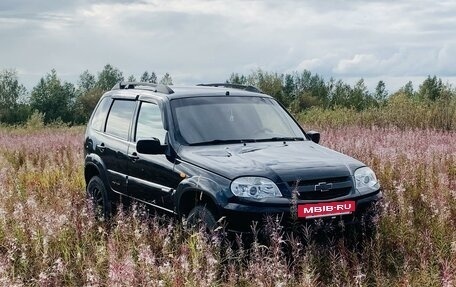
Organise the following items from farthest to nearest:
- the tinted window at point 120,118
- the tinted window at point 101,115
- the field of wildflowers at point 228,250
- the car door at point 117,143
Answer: the tinted window at point 101,115, the tinted window at point 120,118, the car door at point 117,143, the field of wildflowers at point 228,250

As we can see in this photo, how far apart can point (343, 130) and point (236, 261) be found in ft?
41.1

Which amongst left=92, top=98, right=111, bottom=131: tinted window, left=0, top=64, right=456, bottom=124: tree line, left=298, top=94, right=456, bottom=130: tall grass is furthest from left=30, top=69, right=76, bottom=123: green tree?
left=92, top=98, right=111, bottom=131: tinted window

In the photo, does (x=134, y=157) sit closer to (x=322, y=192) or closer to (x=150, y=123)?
(x=150, y=123)

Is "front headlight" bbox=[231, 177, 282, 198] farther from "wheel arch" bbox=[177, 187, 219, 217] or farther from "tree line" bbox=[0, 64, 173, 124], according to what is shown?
"tree line" bbox=[0, 64, 173, 124]

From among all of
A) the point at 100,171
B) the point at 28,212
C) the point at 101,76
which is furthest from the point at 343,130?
the point at 101,76

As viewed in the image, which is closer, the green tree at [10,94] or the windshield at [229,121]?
the windshield at [229,121]

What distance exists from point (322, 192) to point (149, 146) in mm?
2065

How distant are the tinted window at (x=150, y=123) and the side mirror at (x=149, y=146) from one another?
0.27 m

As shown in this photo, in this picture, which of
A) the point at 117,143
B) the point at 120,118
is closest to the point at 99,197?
the point at 117,143

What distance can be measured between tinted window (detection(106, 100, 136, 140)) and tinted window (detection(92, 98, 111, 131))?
22cm

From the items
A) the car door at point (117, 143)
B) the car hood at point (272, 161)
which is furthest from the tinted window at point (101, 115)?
the car hood at point (272, 161)

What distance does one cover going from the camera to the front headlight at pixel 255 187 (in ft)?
20.2

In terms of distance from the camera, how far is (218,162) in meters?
6.52

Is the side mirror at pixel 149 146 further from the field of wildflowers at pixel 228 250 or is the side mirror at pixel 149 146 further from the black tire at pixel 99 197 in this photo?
the black tire at pixel 99 197
